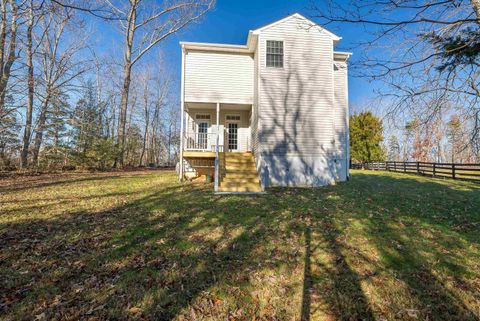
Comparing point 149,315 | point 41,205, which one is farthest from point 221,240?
point 41,205

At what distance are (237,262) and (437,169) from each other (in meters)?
17.9

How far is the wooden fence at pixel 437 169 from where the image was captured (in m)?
13.0

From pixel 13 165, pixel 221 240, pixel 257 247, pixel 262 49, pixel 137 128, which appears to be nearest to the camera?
pixel 257 247

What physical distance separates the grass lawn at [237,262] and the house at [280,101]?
3.91 metres

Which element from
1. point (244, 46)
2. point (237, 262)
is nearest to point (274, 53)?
point (244, 46)

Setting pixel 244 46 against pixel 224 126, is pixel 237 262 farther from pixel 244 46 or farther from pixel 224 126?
pixel 244 46

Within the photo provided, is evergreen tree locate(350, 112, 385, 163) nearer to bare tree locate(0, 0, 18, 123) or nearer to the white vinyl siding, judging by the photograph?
the white vinyl siding

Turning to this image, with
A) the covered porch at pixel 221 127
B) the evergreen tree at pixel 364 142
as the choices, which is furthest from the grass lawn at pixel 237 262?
the evergreen tree at pixel 364 142

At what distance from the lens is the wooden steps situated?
341 inches

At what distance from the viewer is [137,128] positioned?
30812mm

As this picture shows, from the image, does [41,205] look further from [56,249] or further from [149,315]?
[149,315]

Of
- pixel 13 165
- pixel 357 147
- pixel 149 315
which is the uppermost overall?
pixel 357 147

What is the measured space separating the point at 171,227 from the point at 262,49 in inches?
342

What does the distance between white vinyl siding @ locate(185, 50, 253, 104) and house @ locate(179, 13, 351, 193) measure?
A: 0.05 m
